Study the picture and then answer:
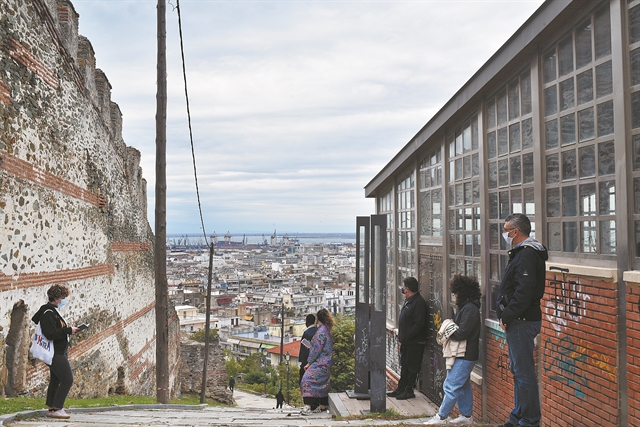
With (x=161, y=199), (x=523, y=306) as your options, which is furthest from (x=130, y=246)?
(x=523, y=306)

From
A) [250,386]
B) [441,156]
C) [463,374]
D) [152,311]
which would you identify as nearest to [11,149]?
[441,156]

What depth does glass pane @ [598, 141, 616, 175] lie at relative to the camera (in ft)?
15.1

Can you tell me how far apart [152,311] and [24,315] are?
403 inches

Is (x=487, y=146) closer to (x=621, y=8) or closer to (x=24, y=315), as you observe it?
(x=621, y=8)

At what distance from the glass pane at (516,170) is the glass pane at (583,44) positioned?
1.39 m

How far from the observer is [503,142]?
6.70 metres

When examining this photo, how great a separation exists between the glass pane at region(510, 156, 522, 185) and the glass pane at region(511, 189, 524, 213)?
0.12 m

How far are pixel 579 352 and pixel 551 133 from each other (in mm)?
2177

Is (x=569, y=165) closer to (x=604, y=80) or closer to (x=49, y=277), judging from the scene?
(x=604, y=80)

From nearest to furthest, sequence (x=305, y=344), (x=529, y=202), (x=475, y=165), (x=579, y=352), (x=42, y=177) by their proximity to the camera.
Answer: (x=579, y=352) < (x=529, y=202) < (x=475, y=165) < (x=305, y=344) < (x=42, y=177)

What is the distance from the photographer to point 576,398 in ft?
16.3

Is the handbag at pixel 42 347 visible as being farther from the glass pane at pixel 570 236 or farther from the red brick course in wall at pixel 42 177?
the glass pane at pixel 570 236

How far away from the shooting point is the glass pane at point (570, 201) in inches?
203

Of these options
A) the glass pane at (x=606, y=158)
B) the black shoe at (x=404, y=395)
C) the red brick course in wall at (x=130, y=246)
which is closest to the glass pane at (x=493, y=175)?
the glass pane at (x=606, y=158)
